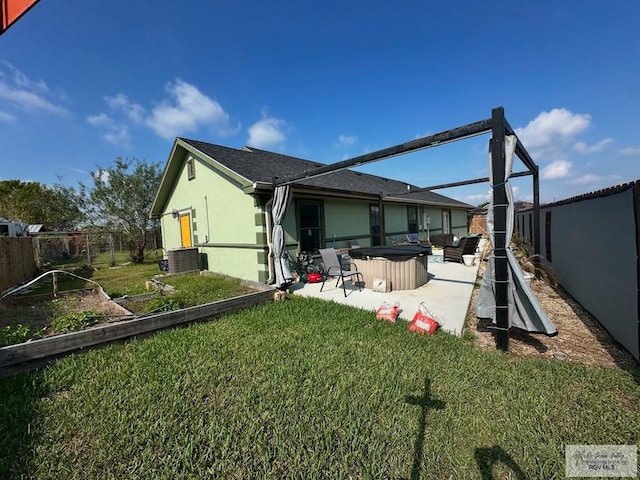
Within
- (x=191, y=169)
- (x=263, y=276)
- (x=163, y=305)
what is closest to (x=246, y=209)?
(x=263, y=276)

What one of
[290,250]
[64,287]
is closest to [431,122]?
[290,250]

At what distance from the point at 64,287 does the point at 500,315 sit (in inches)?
437

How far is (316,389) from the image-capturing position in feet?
8.17

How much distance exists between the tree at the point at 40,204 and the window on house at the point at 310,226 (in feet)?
48.9

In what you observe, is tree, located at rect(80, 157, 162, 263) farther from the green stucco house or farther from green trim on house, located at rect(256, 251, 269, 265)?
green trim on house, located at rect(256, 251, 269, 265)

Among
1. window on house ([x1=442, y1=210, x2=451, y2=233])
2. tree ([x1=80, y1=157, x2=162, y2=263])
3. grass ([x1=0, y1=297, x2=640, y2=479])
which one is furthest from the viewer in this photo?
window on house ([x1=442, y1=210, x2=451, y2=233])

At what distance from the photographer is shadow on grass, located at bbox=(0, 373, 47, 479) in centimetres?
175

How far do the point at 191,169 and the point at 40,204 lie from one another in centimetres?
1734

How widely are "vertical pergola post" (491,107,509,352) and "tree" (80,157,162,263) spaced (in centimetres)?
1608

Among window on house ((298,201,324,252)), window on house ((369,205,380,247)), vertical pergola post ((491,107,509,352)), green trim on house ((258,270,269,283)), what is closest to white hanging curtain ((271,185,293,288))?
green trim on house ((258,270,269,283))

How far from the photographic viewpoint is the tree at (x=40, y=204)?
15.1 meters

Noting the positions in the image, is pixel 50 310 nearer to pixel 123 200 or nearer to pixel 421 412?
pixel 421 412

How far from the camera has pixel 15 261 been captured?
7438 millimetres

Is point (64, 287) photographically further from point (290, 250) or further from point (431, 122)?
point (431, 122)
